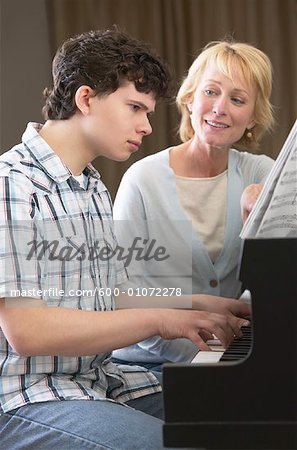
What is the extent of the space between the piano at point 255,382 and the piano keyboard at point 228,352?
0.67 ft

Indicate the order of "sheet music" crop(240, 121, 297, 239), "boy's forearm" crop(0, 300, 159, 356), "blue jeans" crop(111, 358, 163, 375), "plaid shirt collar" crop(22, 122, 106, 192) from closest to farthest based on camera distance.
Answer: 1. "sheet music" crop(240, 121, 297, 239)
2. "boy's forearm" crop(0, 300, 159, 356)
3. "plaid shirt collar" crop(22, 122, 106, 192)
4. "blue jeans" crop(111, 358, 163, 375)

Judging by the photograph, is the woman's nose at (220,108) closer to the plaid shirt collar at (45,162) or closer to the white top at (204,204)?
the white top at (204,204)

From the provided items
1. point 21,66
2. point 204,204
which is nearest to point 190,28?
point 21,66

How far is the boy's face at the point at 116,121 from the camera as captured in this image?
1699 mm

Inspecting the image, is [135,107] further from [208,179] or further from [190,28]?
[190,28]

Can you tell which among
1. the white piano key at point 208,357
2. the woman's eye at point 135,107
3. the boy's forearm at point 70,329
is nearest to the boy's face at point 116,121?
the woman's eye at point 135,107

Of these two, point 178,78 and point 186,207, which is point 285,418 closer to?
point 186,207

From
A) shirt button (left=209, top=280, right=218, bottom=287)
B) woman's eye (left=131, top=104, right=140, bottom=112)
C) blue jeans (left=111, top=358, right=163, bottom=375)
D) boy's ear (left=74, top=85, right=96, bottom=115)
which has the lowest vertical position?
blue jeans (left=111, top=358, right=163, bottom=375)

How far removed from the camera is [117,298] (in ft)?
6.26

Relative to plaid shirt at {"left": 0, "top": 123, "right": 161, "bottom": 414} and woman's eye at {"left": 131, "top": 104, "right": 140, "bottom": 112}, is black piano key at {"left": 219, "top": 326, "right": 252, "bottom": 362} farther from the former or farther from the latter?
woman's eye at {"left": 131, "top": 104, "right": 140, "bottom": 112}

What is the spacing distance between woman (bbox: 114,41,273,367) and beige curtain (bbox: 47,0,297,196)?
1601 millimetres

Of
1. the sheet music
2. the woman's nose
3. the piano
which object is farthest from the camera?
the woman's nose

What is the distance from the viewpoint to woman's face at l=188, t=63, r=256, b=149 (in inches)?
88.9

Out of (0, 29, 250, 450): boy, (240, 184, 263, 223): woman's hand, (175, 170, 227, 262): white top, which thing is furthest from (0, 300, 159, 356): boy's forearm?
(175, 170, 227, 262): white top
